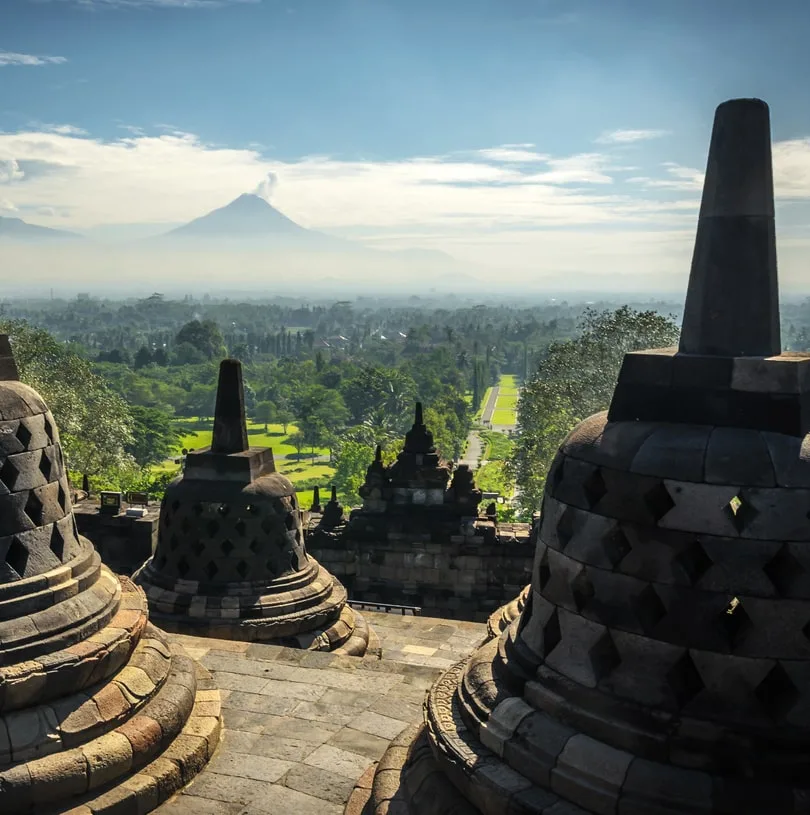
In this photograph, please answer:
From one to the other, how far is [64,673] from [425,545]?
12028 mm

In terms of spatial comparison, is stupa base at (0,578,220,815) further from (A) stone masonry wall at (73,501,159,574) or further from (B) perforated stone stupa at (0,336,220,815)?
(A) stone masonry wall at (73,501,159,574)

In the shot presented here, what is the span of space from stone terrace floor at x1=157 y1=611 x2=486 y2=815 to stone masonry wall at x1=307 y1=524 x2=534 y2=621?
330 inches

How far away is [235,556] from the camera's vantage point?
411 inches

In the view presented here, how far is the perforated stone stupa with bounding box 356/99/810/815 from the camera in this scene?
387cm

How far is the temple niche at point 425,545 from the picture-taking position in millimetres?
16828

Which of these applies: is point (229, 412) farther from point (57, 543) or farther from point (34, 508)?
point (34, 508)

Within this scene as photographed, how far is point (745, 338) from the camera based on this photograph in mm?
4352

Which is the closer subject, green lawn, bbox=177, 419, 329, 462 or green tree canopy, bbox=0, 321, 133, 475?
green tree canopy, bbox=0, 321, 133, 475

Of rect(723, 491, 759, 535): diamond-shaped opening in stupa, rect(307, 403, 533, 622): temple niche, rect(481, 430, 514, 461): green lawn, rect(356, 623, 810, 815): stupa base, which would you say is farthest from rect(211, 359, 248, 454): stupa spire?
rect(481, 430, 514, 461): green lawn

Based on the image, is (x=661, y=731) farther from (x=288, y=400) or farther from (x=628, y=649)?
(x=288, y=400)

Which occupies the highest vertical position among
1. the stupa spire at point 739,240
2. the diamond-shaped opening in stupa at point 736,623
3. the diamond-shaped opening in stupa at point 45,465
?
the stupa spire at point 739,240

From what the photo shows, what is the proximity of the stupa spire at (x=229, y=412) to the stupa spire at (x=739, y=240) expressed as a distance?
7125 millimetres

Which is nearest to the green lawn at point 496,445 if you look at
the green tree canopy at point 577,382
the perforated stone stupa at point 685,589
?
the green tree canopy at point 577,382

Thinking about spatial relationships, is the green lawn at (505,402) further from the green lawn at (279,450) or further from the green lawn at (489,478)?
the green lawn at (489,478)
